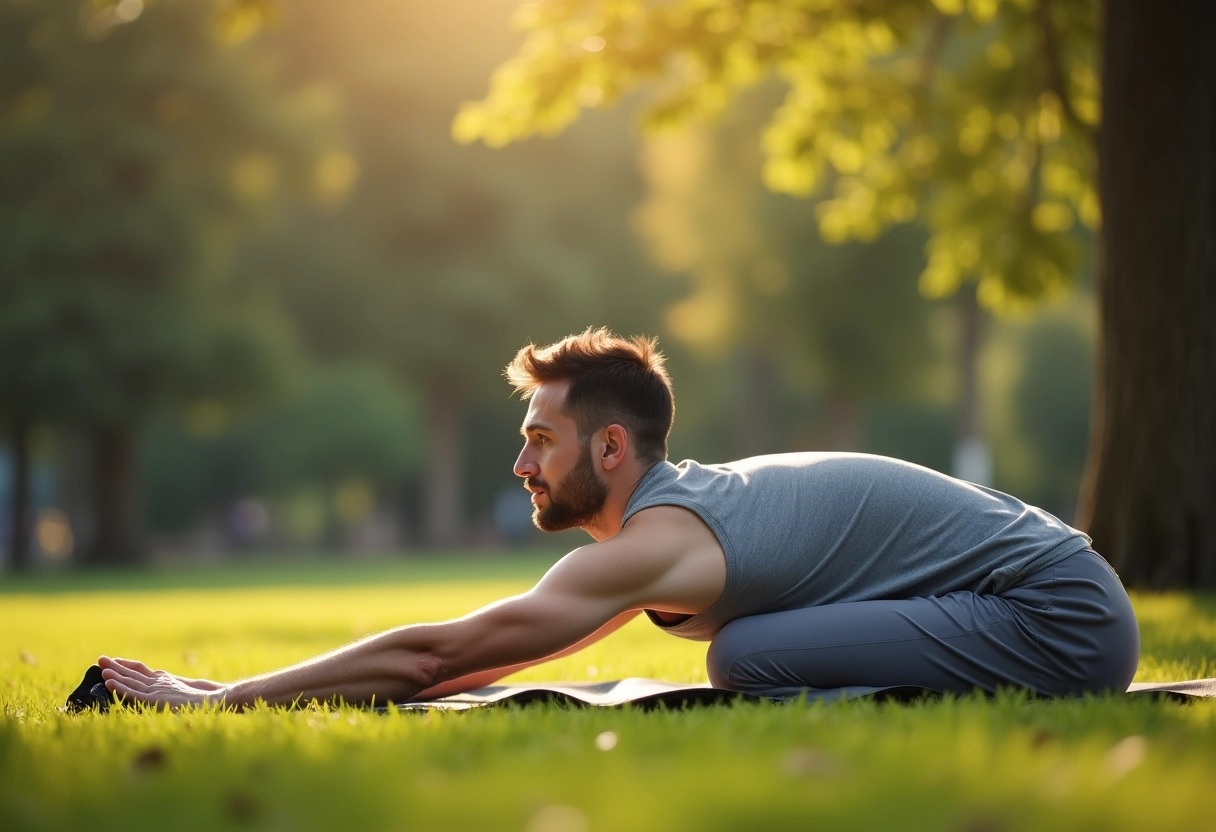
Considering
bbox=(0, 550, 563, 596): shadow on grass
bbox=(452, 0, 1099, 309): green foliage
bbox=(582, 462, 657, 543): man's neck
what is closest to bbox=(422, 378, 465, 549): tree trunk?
bbox=(0, 550, 563, 596): shadow on grass

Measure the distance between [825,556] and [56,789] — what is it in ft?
8.63

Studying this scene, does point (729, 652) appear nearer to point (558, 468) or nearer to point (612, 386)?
point (558, 468)

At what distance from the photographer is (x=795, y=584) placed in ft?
14.9

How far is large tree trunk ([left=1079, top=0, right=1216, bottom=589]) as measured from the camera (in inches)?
357

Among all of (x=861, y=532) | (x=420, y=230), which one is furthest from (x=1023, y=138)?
(x=420, y=230)

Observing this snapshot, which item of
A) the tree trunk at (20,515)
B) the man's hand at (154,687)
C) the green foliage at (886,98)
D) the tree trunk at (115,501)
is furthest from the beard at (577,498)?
the tree trunk at (20,515)

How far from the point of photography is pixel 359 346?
1554 inches

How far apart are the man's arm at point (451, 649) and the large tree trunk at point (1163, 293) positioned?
5804mm

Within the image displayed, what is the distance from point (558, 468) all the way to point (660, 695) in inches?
36.2

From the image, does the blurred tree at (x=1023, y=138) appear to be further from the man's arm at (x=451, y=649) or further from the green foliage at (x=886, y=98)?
the man's arm at (x=451, y=649)

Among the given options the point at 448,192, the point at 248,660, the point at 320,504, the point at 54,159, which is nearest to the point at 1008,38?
the point at 248,660

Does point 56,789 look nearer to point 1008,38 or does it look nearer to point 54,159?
point 1008,38

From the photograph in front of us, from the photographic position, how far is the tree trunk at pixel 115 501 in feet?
100

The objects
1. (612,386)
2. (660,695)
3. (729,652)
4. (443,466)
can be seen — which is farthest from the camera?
(443,466)
